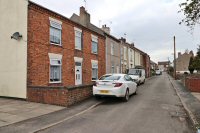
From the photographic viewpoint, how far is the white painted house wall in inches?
573

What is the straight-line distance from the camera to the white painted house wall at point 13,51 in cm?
1456

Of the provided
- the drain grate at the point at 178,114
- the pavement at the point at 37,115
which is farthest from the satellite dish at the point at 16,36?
the drain grate at the point at 178,114

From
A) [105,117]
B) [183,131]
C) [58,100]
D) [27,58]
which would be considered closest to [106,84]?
[58,100]

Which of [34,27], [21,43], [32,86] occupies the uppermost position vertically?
[34,27]

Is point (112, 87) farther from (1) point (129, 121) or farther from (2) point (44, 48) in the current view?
(2) point (44, 48)

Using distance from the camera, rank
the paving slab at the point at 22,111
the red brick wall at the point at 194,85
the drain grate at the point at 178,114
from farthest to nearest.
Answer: the red brick wall at the point at 194,85 < the drain grate at the point at 178,114 < the paving slab at the point at 22,111

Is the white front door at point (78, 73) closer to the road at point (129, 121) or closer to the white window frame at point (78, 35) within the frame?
the white window frame at point (78, 35)

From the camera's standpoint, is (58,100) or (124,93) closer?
(58,100)

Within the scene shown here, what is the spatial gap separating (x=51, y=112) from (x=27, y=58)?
16.1 feet

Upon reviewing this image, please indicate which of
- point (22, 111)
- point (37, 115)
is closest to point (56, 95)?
point (22, 111)

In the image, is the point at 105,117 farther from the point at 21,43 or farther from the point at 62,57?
the point at 62,57

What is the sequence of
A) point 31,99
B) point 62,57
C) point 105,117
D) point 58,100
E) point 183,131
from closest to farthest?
1. point 183,131
2. point 105,117
3. point 58,100
4. point 31,99
5. point 62,57

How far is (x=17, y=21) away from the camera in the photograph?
15.2m

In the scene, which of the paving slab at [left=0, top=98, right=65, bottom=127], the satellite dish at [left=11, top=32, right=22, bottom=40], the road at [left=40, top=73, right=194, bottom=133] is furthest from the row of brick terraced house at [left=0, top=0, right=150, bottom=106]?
the road at [left=40, top=73, right=194, bottom=133]
